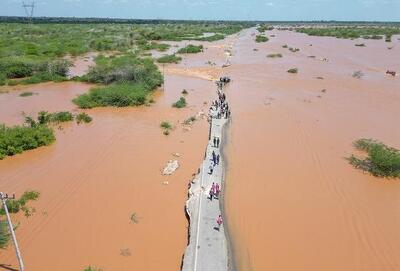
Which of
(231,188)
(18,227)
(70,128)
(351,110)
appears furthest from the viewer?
(351,110)

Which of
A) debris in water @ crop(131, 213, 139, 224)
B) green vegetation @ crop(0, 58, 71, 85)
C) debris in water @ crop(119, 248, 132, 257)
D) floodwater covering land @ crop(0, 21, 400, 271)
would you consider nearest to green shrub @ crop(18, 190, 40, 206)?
floodwater covering land @ crop(0, 21, 400, 271)

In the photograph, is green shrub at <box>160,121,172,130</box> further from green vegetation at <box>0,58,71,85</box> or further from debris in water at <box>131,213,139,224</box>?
green vegetation at <box>0,58,71,85</box>

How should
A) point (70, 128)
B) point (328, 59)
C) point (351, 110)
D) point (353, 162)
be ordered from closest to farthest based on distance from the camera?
1. point (353, 162)
2. point (70, 128)
3. point (351, 110)
4. point (328, 59)

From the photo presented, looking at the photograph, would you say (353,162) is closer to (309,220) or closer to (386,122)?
(309,220)

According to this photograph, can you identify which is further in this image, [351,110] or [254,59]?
[254,59]

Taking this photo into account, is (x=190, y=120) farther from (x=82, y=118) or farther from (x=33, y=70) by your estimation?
(x=33, y=70)

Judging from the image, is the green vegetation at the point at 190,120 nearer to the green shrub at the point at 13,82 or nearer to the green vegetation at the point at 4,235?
the green vegetation at the point at 4,235

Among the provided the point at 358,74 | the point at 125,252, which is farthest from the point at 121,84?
the point at 358,74

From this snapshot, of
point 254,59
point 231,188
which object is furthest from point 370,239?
point 254,59
